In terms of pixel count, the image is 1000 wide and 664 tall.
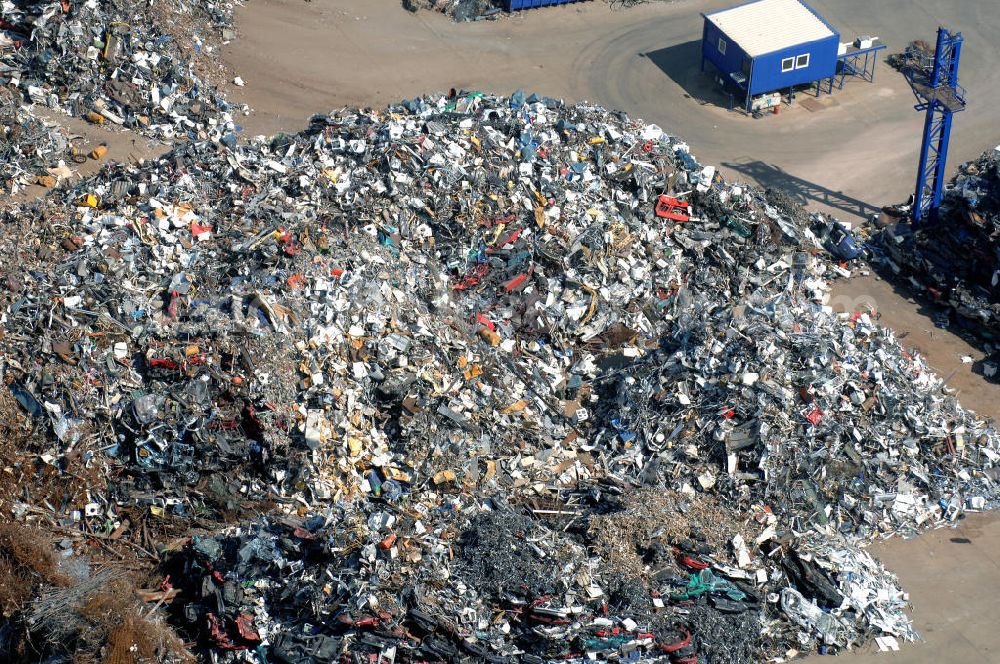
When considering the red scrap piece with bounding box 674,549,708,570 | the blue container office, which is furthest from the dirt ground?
the red scrap piece with bounding box 674,549,708,570

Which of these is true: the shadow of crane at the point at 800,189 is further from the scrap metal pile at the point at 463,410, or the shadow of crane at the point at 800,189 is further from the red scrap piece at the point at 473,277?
the red scrap piece at the point at 473,277

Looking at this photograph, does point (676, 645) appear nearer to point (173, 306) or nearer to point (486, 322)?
point (486, 322)

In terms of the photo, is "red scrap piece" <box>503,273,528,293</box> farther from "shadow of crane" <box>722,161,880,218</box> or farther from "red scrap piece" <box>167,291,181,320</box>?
"shadow of crane" <box>722,161,880,218</box>

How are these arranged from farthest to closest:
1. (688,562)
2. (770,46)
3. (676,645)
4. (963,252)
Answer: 1. (770,46)
2. (963,252)
3. (688,562)
4. (676,645)

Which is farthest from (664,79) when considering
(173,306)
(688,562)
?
(688,562)

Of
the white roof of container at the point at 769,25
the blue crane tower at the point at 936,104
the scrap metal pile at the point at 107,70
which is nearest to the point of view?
the blue crane tower at the point at 936,104

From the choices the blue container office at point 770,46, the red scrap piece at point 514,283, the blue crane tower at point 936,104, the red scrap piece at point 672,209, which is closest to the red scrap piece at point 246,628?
the red scrap piece at point 514,283
